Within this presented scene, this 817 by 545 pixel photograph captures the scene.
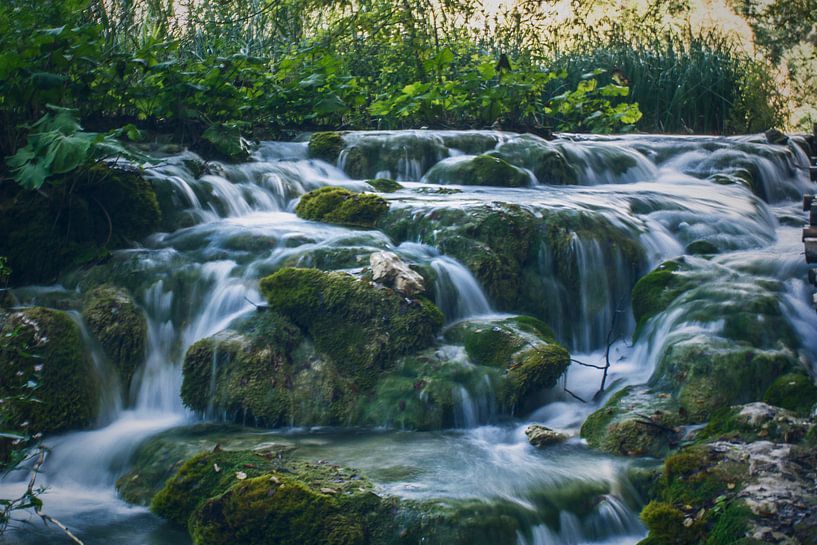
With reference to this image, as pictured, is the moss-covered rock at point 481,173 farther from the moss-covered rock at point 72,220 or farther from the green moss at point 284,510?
the green moss at point 284,510

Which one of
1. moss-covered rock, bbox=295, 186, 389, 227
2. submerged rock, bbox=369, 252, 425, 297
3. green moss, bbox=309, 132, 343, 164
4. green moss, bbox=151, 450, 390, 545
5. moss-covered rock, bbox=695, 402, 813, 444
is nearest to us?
green moss, bbox=151, 450, 390, 545

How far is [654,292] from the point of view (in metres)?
6.88

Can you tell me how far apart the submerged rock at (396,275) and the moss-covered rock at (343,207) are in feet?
3.87

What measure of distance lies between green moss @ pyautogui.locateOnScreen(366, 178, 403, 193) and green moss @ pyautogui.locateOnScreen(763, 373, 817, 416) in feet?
15.2

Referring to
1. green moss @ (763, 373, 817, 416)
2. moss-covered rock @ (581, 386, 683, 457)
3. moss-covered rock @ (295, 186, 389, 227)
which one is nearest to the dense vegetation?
moss-covered rock @ (295, 186, 389, 227)

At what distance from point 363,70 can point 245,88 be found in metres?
3.96

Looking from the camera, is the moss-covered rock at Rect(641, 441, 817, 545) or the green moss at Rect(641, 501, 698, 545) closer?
the moss-covered rock at Rect(641, 441, 817, 545)

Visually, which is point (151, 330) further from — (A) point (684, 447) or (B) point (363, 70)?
(B) point (363, 70)

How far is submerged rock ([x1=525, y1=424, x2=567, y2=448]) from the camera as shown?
17.6 ft

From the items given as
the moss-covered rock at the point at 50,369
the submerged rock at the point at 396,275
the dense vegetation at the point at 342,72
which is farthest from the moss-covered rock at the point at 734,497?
the dense vegetation at the point at 342,72

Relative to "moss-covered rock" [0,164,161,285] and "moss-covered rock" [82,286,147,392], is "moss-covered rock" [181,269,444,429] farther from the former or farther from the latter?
"moss-covered rock" [0,164,161,285]

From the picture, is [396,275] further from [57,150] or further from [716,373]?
[57,150]

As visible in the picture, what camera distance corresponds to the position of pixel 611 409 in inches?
219

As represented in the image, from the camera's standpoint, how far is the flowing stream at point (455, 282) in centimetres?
472
